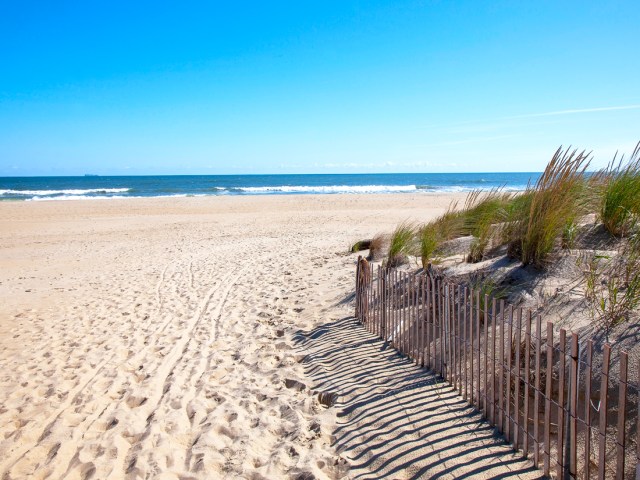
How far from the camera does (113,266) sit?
39.3 feet

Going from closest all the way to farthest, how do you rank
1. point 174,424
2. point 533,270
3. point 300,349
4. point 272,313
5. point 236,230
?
1. point 174,424
2. point 533,270
3. point 300,349
4. point 272,313
5. point 236,230

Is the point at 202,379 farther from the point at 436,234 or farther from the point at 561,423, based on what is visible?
the point at 436,234

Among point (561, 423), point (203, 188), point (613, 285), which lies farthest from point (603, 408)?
point (203, 188)

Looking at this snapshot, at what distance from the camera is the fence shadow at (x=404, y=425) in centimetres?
301

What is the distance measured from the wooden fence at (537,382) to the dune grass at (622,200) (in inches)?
86.0

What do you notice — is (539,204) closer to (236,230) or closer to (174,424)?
(174,424)

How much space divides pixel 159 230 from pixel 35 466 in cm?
1667

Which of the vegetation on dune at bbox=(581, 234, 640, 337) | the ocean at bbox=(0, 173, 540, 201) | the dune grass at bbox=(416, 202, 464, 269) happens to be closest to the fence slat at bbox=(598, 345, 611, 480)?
the vegetation on dune at bbox=(581, 234, 640, 337)

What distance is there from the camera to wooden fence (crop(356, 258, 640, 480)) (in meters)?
2.59

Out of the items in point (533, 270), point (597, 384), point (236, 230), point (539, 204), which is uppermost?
point (539, 204)

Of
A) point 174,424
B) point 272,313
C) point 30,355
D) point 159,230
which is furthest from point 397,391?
point 159,230

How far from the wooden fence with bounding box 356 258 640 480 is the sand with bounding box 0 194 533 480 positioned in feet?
0.68

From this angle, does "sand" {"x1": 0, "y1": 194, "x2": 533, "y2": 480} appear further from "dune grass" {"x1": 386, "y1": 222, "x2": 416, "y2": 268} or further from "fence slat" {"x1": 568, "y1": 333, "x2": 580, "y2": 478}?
"dune grass" {"x1": 386, "y1": 222, "x2": 416, "y2": 268}

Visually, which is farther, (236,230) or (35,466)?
(236,230)
